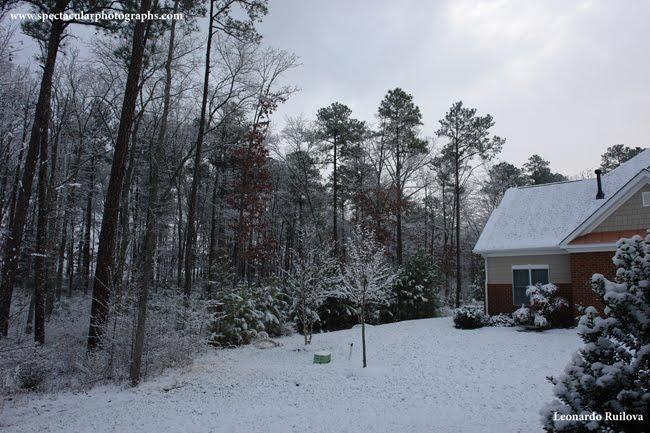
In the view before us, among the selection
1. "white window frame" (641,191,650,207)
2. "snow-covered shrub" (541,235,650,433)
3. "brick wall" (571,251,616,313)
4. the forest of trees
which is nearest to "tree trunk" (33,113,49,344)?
the forest of trees

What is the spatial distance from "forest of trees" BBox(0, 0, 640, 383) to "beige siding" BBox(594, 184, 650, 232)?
8.04m

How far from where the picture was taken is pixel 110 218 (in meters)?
9.46

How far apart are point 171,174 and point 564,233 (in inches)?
722

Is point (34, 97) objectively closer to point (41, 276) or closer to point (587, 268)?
point (41, 276)

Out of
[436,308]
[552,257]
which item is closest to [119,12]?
[552,257]

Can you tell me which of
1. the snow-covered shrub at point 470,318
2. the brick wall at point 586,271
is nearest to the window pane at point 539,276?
the brick wall at point 586,271

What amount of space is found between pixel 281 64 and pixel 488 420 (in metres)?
17.3

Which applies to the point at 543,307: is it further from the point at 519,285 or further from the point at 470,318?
the point at 470,318

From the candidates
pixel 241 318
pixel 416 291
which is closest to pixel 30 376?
pixel 241 318

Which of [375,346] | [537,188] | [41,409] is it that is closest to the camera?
[41,409]

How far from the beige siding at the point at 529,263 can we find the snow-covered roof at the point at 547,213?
468 millimetres

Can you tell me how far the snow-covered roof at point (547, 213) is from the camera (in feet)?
49.0

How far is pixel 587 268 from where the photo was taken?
13312 mm

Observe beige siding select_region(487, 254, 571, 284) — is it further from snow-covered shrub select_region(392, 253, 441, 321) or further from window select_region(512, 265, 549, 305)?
Result: snow-covered shrub select_region(392, 253, 441, 321)
